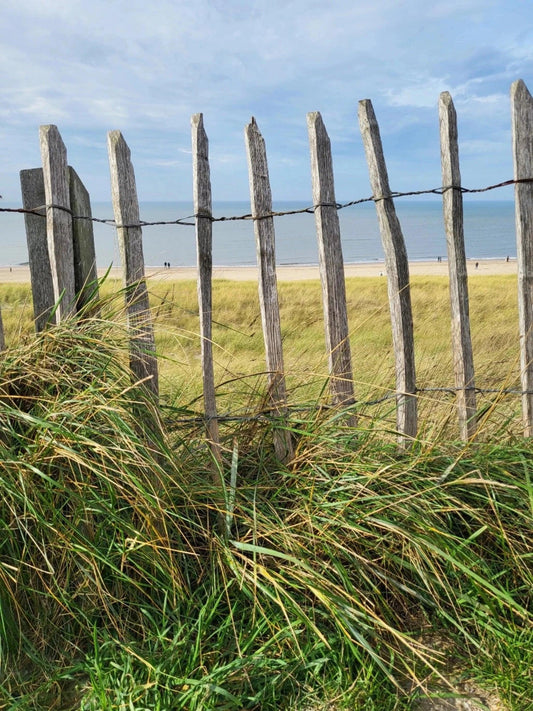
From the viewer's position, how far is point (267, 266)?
284 centimetres

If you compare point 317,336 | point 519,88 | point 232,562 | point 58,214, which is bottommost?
point 232,562

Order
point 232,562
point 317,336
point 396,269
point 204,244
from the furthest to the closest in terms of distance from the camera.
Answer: point 317,336 → point 396,269 → point 204,244 → point 232,562

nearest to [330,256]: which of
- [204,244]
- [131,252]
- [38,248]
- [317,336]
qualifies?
[204,244]

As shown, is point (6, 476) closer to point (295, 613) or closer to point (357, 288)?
point (295, 613)

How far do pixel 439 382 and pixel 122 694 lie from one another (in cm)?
206

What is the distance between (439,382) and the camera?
3232 millimetres

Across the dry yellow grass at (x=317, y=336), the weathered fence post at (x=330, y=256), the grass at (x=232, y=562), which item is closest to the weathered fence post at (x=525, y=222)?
the dry yellow grass at (x=317, y=336)

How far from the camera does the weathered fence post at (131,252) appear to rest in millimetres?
2814

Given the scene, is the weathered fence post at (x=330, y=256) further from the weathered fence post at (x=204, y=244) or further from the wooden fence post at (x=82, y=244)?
the wooden fence post at (x=82, y=244)

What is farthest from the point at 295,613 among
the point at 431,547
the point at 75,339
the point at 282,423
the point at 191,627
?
the point at 75,339

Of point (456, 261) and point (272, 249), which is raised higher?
point (272, 249)

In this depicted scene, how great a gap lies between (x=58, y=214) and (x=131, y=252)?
377 millimetres

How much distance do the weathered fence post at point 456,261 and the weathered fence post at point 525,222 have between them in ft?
0.86

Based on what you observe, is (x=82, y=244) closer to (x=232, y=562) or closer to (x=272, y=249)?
(x=272, y=249)
